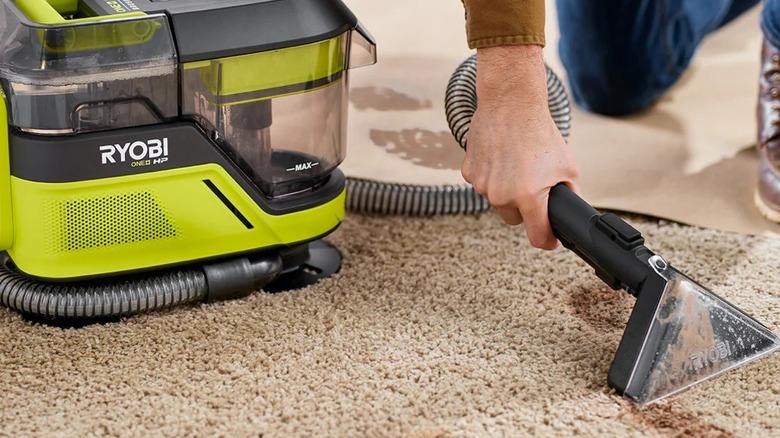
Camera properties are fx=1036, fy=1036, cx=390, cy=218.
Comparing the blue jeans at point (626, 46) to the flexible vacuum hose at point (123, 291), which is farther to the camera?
the blue jeans at point (626, 46)

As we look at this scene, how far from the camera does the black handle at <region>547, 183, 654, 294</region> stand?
1.13 m

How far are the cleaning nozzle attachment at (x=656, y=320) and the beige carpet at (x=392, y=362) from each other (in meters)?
0.03

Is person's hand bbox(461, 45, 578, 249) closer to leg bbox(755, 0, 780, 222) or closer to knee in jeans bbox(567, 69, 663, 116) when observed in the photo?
leg bbox(755, 0, 780, 222)

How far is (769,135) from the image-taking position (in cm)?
167

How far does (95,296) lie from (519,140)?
534mm

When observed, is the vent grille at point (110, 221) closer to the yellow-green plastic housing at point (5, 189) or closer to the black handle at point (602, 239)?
the yellow-green plastic housing at point (5, 189)

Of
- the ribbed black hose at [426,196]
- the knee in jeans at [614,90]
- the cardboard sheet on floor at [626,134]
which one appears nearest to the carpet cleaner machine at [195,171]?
the ribbed black hose at [426,196]

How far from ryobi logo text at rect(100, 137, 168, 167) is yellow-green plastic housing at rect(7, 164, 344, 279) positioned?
0.02m

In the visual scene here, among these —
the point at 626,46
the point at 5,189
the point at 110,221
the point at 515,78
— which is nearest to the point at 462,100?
the point at 515,78

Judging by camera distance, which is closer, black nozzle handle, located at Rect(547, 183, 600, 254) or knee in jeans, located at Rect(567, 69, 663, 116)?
black nozzle handle, located at Rect(547, 183, 600, 254)

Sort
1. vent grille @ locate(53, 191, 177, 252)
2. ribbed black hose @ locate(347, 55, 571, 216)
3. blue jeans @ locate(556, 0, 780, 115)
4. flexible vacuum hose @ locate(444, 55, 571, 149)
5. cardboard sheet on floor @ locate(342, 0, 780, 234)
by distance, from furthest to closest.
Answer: blue jeans @ locate(556, 0, 780, 115), cardboard sheet on floor @ locate(342, 0, 780, 234), ribbed black hose @ locate(347, 55, 571, 216), flexible vacuum hose @ locate(444, 55, 571, 149), vent grille @ locate(53, 191, 177, 252)

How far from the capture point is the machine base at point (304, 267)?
1370 mm

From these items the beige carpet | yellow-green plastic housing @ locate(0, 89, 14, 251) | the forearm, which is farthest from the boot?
yellow-green plastic housing @ locate(0, 89, 14, 251)

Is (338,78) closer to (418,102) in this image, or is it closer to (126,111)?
(126,111)
